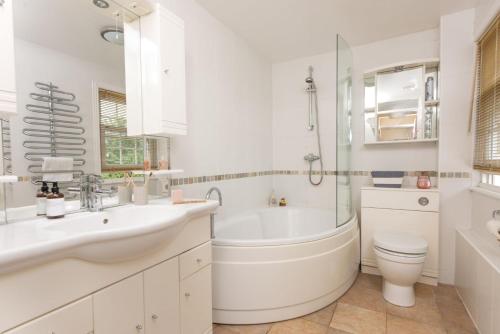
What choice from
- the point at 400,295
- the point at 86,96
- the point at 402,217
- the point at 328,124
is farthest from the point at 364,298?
the point at 86,96

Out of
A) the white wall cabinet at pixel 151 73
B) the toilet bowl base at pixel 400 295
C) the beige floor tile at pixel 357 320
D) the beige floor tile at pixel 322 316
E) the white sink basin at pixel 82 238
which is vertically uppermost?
the white wall cabinet at pixel 151 73

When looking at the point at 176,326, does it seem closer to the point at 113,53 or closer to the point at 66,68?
the point at 66,68

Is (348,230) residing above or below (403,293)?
above

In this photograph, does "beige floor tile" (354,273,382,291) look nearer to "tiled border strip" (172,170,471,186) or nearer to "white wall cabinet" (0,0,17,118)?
"tiled border strip" (172,170,471,186)

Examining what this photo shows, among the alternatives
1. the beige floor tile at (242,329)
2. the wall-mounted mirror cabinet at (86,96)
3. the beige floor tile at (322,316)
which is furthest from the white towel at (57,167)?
the beige floor tile at (322,316)

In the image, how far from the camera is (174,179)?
73.3 inches

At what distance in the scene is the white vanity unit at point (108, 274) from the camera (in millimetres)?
724

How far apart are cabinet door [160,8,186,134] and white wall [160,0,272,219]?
248mm

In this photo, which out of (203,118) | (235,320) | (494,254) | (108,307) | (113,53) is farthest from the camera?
(203,118)

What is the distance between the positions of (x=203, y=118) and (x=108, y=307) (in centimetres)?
151

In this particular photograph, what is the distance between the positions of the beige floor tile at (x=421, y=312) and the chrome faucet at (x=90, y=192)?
208 cm

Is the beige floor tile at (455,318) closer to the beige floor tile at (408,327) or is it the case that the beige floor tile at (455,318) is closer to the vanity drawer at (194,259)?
the beige floor tile at (408,327)

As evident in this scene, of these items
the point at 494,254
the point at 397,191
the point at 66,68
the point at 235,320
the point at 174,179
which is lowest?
the point at 235,320

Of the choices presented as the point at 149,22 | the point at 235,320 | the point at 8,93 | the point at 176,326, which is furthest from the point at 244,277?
the point at 149,22
